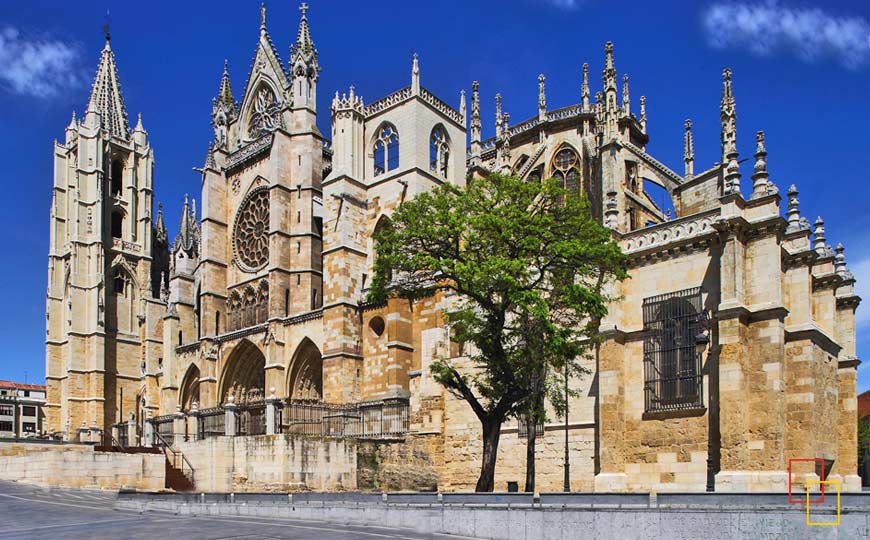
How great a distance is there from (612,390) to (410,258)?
6.13 meters

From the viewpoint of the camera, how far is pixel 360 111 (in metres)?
38.8

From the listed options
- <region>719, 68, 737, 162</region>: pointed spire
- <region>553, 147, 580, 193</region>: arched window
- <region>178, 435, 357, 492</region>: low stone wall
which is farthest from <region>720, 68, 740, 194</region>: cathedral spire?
<region>553, 147, 580, 193</region>: arched window

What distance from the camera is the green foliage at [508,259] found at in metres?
18.6

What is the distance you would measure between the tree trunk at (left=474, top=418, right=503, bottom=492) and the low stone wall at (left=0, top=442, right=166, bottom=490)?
13.2m

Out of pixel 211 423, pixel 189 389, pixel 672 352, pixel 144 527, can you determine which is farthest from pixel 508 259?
pixel 189 389

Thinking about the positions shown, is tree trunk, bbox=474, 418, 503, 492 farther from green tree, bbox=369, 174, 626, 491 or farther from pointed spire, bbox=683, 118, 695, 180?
pointed spire, bbox=683, 118, 695, 180

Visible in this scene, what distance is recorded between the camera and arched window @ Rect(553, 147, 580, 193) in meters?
38.8

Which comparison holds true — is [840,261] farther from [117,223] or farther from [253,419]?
[117,223]

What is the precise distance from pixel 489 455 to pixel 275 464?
8.88 meters

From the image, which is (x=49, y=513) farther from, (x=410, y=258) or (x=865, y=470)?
(x=865, y=470)

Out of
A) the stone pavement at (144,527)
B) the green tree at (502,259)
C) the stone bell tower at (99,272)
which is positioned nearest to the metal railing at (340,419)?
the stone pavement at (144,527)

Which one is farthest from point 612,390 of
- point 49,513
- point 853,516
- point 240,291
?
point 240,291

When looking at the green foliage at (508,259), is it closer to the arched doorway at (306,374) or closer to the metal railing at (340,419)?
the metal railing at (340,419)

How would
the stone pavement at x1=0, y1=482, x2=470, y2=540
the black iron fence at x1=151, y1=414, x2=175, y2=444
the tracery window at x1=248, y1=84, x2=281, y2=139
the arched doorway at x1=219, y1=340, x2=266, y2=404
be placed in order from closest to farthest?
1. the stone pavement at x1=0, y1=482, x2=470, y2=540
2. the black iron fence at x1=151, y1=414, x2=175, y2=444
3. the arched doorway at x1=219, y1=340, x2=266, y2=404
4. the tracery window at x1=248, y1=84, x2=281, y2=139
